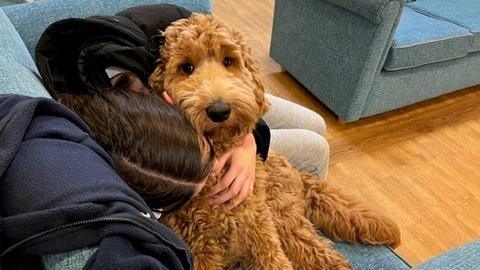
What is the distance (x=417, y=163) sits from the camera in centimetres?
210

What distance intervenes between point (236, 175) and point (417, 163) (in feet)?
4.90

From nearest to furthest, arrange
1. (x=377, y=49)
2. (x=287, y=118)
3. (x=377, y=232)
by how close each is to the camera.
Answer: (x=377, y=232) → (x=287, y=118) → (x=377, y=49)

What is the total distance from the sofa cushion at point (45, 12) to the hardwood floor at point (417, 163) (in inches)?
49.5

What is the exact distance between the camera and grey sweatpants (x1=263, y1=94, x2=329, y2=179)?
1278 mm

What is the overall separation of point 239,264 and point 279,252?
0.44ft

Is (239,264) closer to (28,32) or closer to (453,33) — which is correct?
(28,32)

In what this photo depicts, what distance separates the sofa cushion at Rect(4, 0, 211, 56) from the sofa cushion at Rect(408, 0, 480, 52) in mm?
1827

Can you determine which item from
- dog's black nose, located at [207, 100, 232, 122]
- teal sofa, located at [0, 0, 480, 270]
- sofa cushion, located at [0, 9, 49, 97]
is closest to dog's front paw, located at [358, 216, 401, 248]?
teal sofa, located at [0, 0, 480, 270]

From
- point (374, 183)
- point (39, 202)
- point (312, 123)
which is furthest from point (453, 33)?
point (39, 202)

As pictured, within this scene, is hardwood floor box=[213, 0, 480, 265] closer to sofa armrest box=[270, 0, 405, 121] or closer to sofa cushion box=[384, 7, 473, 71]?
sofa armrest box=[270, 0, 405, 121]

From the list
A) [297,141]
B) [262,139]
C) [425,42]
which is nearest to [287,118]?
[297,141]

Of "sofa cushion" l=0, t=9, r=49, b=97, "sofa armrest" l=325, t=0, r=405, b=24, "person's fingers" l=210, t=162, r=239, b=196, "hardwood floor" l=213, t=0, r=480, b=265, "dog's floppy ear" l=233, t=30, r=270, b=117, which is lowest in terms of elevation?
"hardwood floor" l=213, t=0, r=480, b=265

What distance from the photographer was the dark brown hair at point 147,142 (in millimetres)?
640

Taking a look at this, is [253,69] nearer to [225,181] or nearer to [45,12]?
[225,181]
